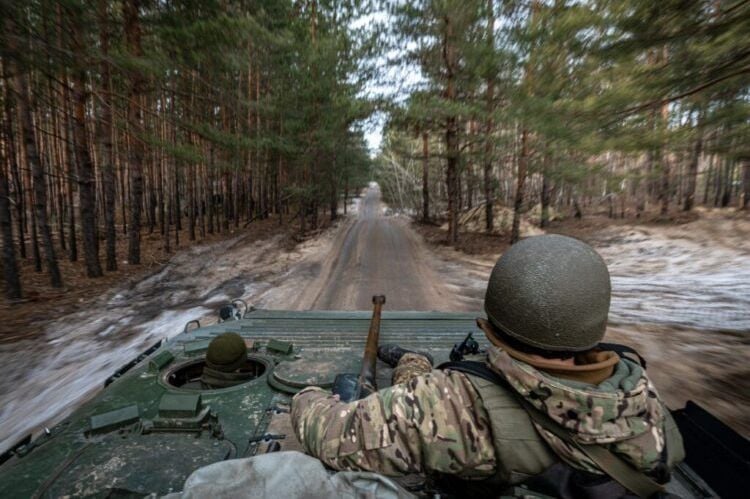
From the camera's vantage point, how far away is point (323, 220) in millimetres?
28312

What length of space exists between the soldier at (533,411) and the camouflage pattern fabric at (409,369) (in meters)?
0.48

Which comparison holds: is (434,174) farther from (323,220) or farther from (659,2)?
(659,2)

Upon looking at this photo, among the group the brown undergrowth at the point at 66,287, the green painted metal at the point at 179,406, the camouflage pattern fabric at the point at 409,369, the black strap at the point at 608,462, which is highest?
the black strap at the point at 608,462

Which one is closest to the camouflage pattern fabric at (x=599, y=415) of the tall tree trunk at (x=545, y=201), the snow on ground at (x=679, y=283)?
the snow on ground at (x=679, y=283)

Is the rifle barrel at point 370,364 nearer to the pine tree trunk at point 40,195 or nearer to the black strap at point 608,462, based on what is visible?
the black strap at point 608,462

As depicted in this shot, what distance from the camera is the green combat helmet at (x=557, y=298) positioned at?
150 centimetres

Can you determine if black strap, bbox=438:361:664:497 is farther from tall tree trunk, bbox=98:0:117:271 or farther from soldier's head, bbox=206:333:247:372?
tall tree trunk, bbox=98:0:117:271

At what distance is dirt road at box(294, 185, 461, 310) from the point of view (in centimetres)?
920

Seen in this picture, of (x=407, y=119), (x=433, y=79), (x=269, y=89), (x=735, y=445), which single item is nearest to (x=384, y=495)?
(x=735, y=445)

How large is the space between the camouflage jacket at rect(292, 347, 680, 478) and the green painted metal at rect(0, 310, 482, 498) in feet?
2.08

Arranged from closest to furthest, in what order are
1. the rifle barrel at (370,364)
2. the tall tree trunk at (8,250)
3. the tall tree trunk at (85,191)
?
the rifle barrel at (370,364) < the tall tree trunk at (8,250) < the tall tree trunk at (85,191)

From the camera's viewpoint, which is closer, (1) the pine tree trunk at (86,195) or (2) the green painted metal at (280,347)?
(2) the green painted metal at (280,347)

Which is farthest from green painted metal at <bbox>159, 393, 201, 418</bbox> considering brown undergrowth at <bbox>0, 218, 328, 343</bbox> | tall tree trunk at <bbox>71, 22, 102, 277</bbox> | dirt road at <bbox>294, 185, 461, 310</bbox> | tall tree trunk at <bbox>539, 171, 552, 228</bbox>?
tall tree trunk at <bbox>539, 171, 552, 228</bbox>

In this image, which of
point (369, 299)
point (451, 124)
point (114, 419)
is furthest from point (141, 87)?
point (114, 419)
